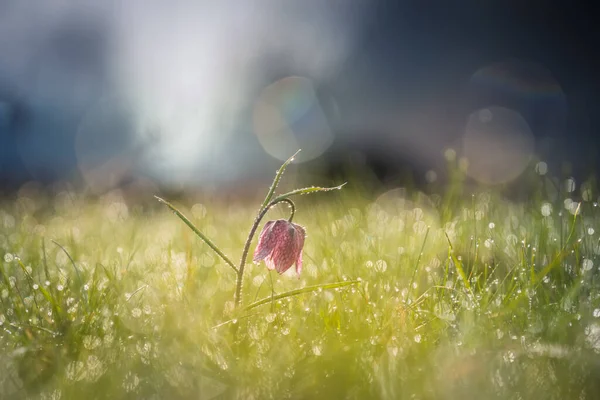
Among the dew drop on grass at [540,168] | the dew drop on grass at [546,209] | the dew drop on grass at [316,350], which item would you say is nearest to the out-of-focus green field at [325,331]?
the dew drop on grass at [316,350]

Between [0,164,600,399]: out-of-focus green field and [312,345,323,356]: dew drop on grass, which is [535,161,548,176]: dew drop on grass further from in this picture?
[312,345,323,356]: dew drop on grass

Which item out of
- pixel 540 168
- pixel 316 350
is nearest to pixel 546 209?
pixel 540 168

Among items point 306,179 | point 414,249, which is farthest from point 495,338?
point 306,179

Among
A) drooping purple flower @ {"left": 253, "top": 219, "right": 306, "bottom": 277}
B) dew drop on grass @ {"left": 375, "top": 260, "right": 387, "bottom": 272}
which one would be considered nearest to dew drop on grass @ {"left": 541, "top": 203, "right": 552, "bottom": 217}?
dew drop on grass @ {"left": 375, "top": 260, "right": 387, "bottom": 272}

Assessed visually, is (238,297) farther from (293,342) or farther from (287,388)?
(287,388)

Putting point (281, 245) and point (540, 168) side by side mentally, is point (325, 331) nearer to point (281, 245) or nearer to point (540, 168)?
point (281, 245)

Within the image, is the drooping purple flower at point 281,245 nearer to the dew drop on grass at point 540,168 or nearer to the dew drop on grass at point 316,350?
the dew drop on grass at point 316,350

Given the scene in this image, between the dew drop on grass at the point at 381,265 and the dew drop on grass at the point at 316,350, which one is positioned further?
the dew drop on grass at the point at 381,265

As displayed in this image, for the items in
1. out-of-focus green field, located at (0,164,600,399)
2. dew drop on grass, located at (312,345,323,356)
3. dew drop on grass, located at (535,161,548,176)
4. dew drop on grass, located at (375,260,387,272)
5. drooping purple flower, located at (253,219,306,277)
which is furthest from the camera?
dew drop on grass, located at (535,161,548,176)
